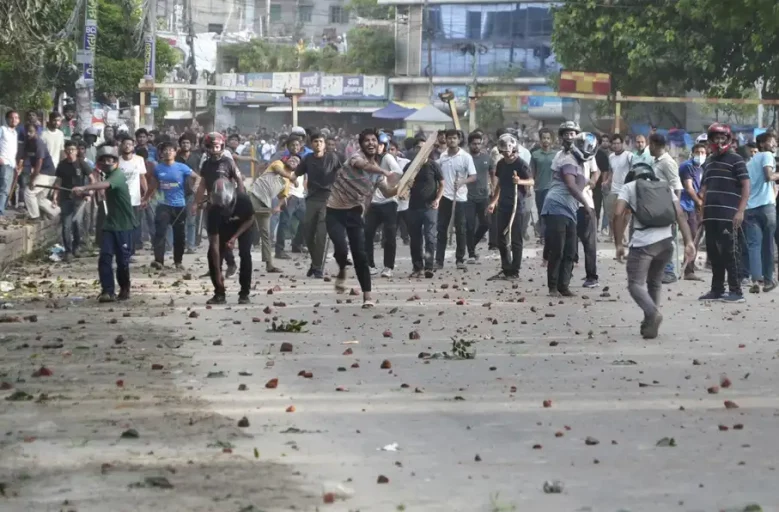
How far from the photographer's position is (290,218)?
2308 cm

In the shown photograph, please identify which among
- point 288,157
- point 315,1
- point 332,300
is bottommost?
point 332,300

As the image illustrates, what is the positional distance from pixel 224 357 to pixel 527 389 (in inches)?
103

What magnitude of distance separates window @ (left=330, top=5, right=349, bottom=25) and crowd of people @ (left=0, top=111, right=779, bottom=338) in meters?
82.7

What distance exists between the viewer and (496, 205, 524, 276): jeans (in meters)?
18.2

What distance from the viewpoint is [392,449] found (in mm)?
7488

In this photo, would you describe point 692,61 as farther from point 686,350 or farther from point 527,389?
point 527,389

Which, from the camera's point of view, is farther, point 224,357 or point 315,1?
point 315,1

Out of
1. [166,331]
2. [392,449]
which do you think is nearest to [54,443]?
[392,449]

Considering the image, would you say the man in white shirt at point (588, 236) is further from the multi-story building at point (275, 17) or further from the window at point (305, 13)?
the window at point (305, 13)

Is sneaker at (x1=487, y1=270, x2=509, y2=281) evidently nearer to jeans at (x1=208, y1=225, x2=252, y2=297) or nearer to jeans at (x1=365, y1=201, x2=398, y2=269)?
jeans at (x1=365, y1=201, x2=398, y2=269)

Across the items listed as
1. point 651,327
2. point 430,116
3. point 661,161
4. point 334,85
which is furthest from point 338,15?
point 651,327

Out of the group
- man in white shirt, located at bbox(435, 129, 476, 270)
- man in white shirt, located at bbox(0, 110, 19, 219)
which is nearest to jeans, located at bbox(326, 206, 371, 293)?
man in white shirt, located at bbox(435, 129, 476, 270)

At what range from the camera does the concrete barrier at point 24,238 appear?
19.3 metres

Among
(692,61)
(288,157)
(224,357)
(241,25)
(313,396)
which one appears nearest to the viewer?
(313,396)
